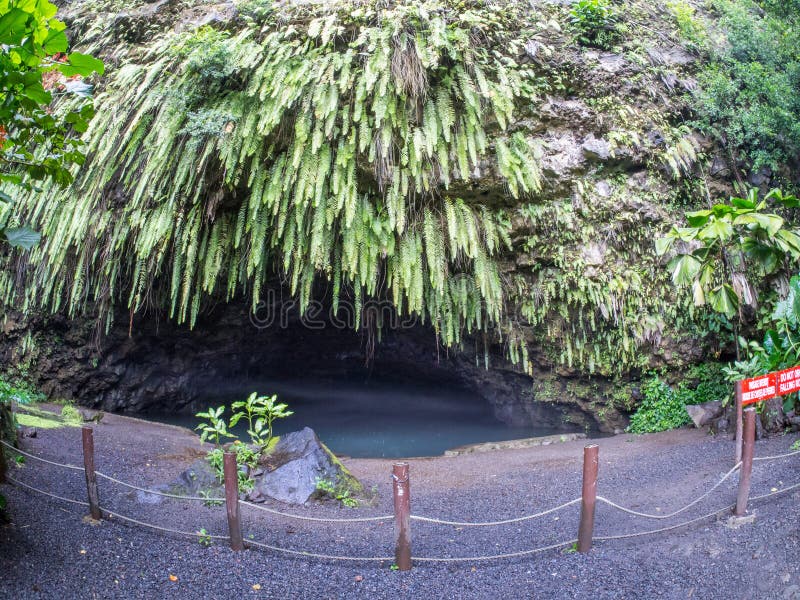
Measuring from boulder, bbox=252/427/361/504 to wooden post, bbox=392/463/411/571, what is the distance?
1.91 metres

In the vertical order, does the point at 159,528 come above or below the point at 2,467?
below

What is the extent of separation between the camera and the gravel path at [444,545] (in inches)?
148

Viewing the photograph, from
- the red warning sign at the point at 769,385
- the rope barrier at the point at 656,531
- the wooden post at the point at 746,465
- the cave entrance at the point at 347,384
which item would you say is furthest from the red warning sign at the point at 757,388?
the cave entrance at the point at 347,384

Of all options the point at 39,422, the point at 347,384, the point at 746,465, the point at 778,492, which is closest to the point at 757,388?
the point at 746,465

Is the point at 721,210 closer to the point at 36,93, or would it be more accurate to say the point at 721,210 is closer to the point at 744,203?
the point at 744,203

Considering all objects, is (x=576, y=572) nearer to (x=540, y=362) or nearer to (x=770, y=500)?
(x=770, y=500)

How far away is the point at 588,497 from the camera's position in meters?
4.15

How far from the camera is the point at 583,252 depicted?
8.19 metres

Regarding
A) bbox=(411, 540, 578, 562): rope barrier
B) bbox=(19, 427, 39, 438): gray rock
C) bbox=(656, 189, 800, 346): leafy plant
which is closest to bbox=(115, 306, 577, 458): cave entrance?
bbox=(19, 427, 39, 438): gray rock

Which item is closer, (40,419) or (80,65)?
(80,65)

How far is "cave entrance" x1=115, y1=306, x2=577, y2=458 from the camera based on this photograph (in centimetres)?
1070

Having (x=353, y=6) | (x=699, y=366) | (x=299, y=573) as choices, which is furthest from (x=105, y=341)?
(x=699, y=366)

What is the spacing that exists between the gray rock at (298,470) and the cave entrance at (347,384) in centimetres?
452

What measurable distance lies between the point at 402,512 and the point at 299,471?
7.23 feet
